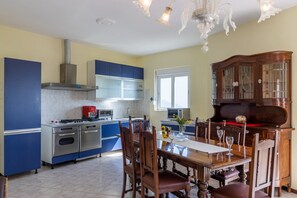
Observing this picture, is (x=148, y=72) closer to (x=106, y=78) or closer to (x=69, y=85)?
(x=106, y=78)

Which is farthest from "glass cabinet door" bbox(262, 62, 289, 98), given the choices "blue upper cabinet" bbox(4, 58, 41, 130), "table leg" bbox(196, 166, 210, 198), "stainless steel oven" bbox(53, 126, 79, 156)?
"blue upper cabinet" bbox(4, 58, 41, 130)

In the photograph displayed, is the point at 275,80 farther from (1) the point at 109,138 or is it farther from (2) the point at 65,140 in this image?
(2) the point at 65,140

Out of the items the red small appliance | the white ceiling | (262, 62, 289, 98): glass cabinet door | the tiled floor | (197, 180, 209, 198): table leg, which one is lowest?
the tiled floor

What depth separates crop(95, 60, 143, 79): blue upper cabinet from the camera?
5180 mm

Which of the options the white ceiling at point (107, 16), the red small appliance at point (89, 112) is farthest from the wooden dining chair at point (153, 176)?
the red small appliance at point (89, 112)

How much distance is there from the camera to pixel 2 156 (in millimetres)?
3533

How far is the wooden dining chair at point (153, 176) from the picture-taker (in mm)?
2128

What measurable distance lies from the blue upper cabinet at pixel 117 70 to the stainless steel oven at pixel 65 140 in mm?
1517

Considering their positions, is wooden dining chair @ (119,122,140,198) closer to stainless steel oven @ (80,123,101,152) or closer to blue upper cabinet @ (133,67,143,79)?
stainless steel oven @ (80,123,101,152)

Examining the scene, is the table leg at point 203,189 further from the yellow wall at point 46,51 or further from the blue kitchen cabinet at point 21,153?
the yellow wall at point 46,51

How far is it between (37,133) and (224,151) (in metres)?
3.23

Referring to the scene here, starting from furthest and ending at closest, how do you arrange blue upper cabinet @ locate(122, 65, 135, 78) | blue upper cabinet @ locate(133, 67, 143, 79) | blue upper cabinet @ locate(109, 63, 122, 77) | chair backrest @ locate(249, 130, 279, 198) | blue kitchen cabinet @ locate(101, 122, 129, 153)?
blue upper cabinet @ locate(133, 67, 143, 79) < blue upper cabinet @ locate(122, 65, 135, 78) < blue upper cabinet @ locate(109, 63, 122, 77) < blue kitchen cabinet @ locate(101, 122, 129, 153) < chair backrest @ locate(249, 130, 279, 198)

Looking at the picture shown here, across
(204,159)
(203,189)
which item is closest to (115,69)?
(204,159)

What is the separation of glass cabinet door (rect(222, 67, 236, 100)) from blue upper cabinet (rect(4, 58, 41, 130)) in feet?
11.0
